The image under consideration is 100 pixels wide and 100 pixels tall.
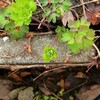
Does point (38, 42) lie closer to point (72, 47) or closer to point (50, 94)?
point (72, 47)

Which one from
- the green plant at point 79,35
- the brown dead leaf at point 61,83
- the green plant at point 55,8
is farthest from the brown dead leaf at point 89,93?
the green plant at point 55,8

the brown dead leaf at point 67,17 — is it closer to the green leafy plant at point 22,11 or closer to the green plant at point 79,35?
the green plant at point 79,35

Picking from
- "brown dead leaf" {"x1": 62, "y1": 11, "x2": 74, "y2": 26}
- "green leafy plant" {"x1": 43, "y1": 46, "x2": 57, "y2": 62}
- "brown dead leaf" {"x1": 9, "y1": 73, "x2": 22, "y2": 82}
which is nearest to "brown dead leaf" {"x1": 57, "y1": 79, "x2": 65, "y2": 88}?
"brown dead leaf" {"x1": 9, "y1": 73, "x2": 22, "y2": 82}

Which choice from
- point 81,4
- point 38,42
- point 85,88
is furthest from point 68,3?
point 85,88

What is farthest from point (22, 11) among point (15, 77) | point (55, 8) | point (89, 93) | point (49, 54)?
point (89, 93)

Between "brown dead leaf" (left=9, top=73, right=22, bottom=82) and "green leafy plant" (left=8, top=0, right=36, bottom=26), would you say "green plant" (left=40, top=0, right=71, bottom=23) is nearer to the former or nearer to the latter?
"green leafy plant" (left=8, top=0, right=36, bottom=26)
